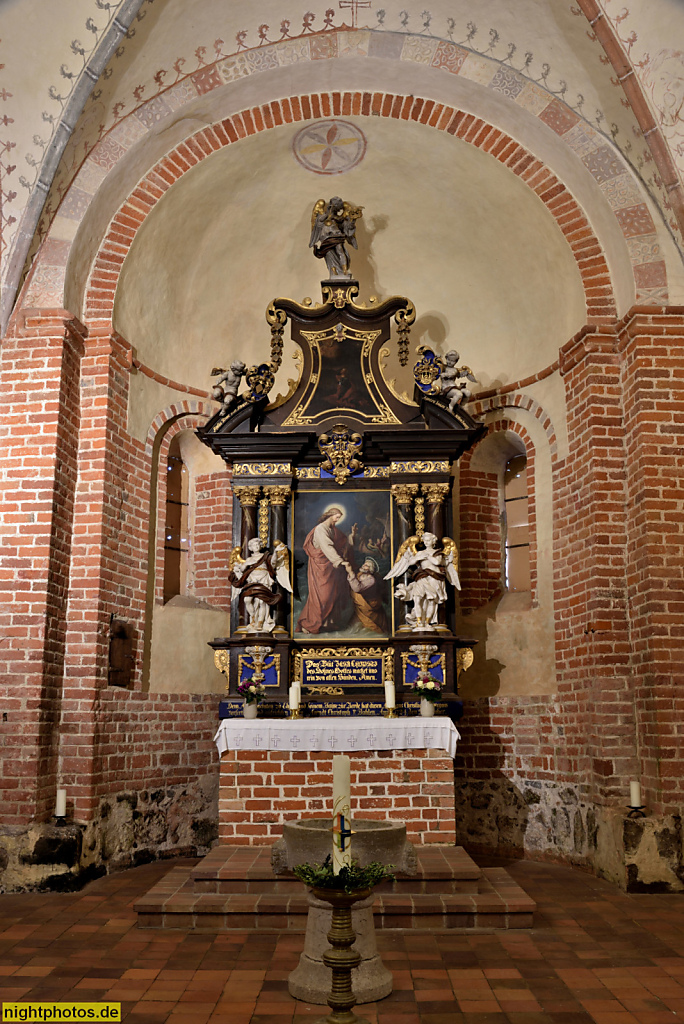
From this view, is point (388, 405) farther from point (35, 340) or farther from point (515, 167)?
point (35, 340)

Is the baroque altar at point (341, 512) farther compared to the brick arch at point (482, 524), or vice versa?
the brick arch at point (482, 524)

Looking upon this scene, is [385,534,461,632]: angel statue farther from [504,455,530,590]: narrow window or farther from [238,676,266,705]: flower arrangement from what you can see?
[504,455,530,590]: narrow window

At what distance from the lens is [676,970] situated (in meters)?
5.30

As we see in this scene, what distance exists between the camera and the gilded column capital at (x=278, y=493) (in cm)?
922

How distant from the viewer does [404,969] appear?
5.33 m

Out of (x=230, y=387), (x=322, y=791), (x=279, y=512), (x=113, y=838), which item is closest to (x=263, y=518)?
(x=279, y=512)

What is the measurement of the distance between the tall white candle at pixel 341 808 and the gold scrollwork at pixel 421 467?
536 cm

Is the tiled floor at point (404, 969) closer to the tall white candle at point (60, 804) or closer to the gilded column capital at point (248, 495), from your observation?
the tall white candle at point (60, 804)

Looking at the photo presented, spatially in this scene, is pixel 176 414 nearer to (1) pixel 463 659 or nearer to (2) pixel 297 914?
(1) pixel 463 659

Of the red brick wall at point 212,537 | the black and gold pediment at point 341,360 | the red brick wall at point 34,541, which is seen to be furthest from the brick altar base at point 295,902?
the black and gold pediment at point 341,360

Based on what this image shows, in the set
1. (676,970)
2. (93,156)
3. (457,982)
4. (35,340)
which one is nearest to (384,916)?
(457,982)

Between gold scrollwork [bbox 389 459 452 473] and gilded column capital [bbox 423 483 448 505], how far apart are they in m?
0.15

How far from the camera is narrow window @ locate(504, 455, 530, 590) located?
426 inches

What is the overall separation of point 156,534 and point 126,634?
1394mm
